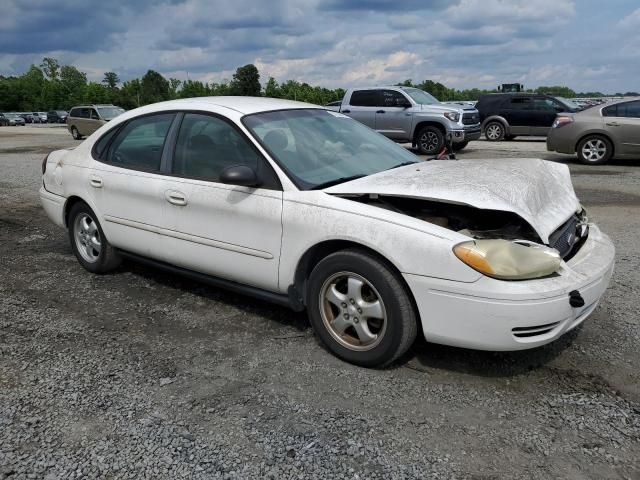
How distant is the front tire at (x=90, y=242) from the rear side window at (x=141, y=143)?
24.3 inches

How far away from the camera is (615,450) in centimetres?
250

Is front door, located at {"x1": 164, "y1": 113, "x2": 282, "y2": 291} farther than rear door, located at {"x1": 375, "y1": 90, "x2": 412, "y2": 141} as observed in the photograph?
No

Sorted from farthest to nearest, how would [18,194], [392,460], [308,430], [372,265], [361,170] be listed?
[18,194] < [361,170] < [372,265] < [308,430] < [392,460]

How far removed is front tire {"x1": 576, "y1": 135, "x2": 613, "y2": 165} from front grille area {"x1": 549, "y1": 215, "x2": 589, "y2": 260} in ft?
30.4

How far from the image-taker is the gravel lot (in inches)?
97.3

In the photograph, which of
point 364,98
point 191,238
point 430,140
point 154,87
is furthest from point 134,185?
point 154,87

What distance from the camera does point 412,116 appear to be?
15.1 meters

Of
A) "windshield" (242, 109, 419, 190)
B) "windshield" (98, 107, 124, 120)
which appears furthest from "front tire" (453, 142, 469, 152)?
"windshield" (98, 107, 124, 120)

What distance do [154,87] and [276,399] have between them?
8975 cm

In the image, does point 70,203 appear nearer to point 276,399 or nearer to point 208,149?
point 208,149

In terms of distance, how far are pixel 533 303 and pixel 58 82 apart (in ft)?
347

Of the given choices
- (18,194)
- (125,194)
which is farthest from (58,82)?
(125,194)

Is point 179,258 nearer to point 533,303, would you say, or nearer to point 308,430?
point 308,430

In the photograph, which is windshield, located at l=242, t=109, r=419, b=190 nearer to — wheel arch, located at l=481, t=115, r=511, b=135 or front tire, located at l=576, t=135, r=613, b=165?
front tire, located at l=576, t=135, r=613, b=165
